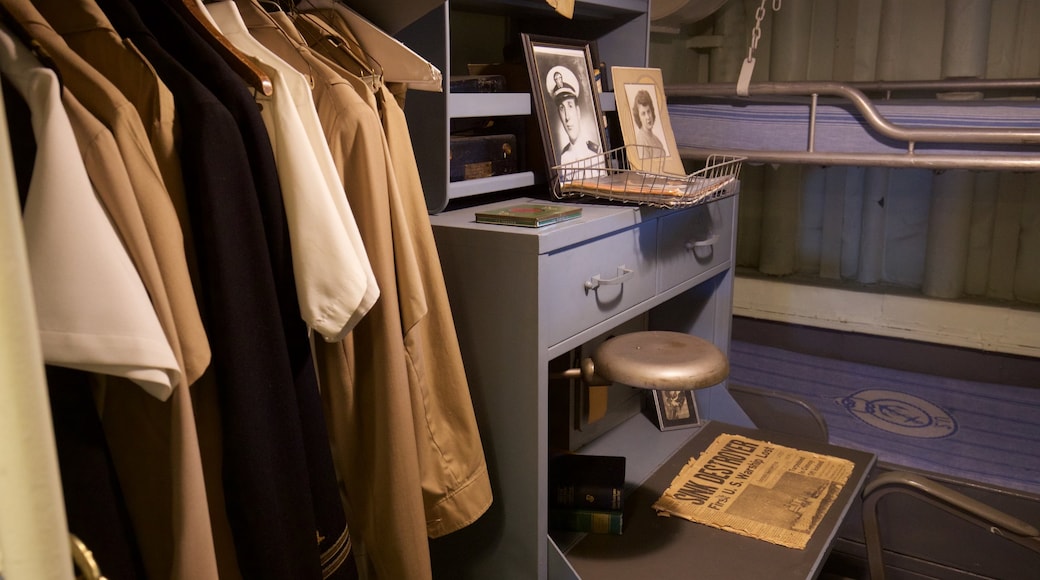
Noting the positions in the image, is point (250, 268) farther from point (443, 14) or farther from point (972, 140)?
point (972, 140)

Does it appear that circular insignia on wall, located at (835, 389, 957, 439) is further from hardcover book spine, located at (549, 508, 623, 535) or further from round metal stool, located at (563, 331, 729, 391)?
round metal stool, located at (563, 331, 729, 391)

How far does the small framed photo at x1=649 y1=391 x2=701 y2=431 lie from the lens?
77.0 inches

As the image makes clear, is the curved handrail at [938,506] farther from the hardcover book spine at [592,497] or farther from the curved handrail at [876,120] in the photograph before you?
the curved handrail at [876,120]

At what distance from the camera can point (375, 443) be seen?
1.03 meters

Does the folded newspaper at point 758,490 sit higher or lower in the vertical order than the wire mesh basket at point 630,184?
lower

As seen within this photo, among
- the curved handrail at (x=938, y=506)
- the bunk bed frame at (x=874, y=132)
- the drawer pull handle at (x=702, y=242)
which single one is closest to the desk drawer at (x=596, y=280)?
the drawer pull handle at (x=702, y=242)

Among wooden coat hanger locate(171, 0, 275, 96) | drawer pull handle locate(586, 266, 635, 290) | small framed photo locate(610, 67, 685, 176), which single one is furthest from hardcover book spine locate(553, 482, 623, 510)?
wooden coat hanger locate(171, 0, 275, 96)

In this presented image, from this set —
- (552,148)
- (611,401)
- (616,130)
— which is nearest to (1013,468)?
(611,401)

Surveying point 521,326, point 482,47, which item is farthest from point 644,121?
point 521,326

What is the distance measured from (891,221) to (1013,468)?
141 cm

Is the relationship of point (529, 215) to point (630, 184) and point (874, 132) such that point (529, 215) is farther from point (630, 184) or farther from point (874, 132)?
point (874, 132)

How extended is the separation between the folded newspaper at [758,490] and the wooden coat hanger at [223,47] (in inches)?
42.8

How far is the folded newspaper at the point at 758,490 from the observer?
1495mm

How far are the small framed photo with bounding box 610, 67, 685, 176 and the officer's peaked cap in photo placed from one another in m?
0.13
